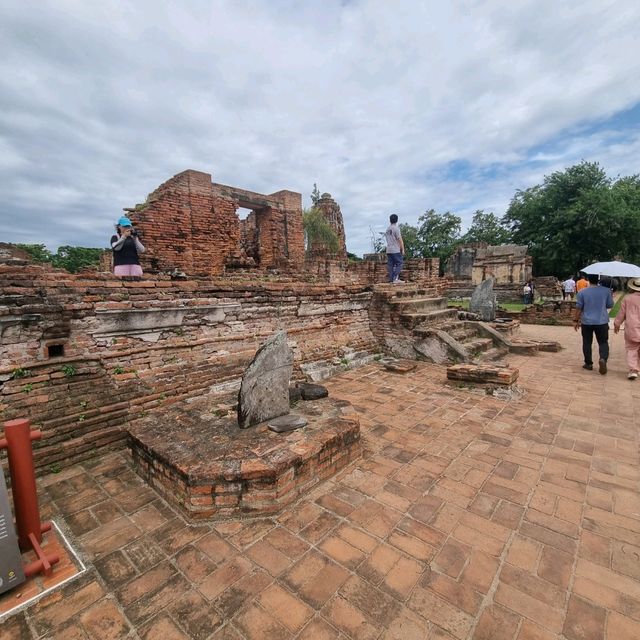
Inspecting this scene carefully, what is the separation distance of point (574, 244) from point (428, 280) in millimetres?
19899

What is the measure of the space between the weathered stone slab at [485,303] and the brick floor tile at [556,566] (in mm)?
8629

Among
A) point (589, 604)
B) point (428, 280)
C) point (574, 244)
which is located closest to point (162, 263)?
point (428, 280)

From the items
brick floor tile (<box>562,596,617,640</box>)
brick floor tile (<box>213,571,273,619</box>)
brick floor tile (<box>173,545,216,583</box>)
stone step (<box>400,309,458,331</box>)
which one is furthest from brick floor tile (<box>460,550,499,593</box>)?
stone step (<box>400,309,458,331</box>)

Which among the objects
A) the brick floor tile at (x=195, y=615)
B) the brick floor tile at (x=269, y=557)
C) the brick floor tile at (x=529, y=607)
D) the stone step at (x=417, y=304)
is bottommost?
the brick floor tile at (x=529, y=607)

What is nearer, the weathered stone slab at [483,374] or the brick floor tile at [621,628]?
the brick floor tile at [621,628]

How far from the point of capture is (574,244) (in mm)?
22812

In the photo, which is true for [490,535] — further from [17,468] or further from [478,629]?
[17,468]

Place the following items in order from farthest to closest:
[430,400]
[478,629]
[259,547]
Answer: [430,400]
[259,547]
[478,629]

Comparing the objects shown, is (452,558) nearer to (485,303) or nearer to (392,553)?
(392,553)

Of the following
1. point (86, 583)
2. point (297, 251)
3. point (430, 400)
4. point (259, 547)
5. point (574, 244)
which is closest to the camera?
point (86, 583)

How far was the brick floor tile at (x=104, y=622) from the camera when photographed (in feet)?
5.52

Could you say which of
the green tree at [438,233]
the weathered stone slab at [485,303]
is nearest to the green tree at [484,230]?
the green tree at [438,233]

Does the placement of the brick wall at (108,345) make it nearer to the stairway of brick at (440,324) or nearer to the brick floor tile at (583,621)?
the stairway of brick at (440,324)

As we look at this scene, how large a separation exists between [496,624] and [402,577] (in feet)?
1.62
